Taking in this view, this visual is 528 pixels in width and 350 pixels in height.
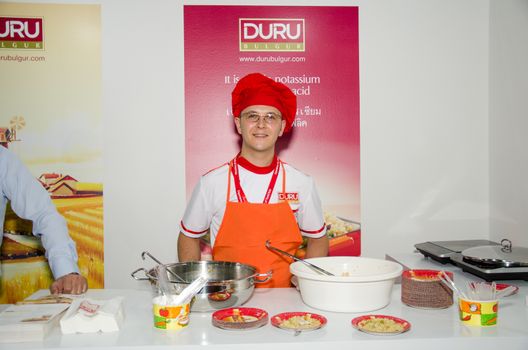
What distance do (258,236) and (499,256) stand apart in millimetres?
1062

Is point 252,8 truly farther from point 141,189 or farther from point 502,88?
point 502,88

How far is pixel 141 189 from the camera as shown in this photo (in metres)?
3.05

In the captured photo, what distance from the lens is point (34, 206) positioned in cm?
228

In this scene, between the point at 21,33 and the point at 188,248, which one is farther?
the point at 21,33

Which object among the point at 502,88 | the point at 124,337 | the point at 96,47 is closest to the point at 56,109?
the point at 96,47

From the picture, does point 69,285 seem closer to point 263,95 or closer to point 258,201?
point 258,201

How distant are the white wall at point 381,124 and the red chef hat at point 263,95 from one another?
0.53m

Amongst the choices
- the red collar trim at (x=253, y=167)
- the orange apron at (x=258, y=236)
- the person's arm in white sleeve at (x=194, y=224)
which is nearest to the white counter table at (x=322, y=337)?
the orange apron at (x=258, y=236)

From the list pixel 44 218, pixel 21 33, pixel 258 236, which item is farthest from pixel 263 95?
pixel 21 33

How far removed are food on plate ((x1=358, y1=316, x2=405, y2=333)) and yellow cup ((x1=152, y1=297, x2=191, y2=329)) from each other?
1.63 ft

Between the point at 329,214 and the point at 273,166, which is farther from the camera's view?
the point at 329,214

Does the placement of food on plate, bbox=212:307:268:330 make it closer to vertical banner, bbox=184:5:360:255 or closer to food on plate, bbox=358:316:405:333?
food on plate, bbox=358:316:405:333

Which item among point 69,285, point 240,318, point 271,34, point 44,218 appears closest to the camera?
point 240,318

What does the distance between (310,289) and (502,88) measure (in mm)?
2022
